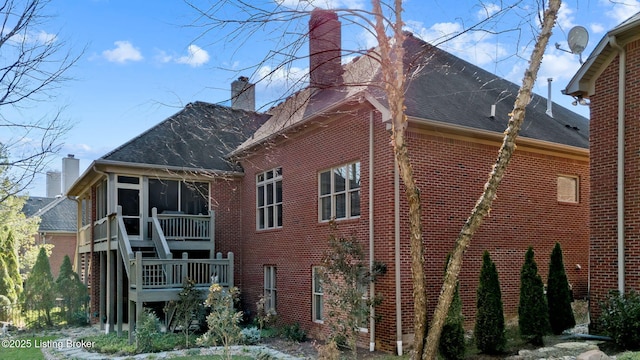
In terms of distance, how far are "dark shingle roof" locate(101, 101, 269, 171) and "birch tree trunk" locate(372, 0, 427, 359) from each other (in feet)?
29.3

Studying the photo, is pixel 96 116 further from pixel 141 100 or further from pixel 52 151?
pixel 52 151

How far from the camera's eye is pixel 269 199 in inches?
643

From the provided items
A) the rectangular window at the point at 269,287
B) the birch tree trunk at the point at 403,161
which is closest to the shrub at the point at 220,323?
the birch tree trunk at the point at 403,161

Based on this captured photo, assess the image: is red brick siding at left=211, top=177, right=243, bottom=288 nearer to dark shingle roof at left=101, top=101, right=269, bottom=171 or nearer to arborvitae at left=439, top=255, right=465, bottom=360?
dark shingle roof at left=101, top=101, right=269, bottom=171

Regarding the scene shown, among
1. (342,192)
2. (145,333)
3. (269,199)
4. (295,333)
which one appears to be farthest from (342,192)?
(145,333)

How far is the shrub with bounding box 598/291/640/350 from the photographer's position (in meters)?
8.11


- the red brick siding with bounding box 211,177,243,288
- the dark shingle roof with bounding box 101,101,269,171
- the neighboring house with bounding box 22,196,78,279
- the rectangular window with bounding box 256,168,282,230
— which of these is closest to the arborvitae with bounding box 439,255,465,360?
the rectangular window with bounding box 256,168,282,230

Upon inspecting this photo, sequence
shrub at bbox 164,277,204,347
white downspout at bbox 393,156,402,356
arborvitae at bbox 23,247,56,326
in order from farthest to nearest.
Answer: arborvitae at bbox 23,247,56,326 → shrub at bbox 164,277,204,347 → white downspout at bbox 393,156,402,356

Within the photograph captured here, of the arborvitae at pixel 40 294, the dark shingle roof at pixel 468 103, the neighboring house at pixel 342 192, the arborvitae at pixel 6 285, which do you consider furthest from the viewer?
the arborvitae at pixel 6 285

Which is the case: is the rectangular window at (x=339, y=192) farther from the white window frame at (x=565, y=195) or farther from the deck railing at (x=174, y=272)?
the white window frame at (x=565, y=195)

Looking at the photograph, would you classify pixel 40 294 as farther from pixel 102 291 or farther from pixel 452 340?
pixel 452 340

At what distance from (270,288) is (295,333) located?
284cm

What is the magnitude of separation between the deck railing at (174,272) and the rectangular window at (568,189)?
9383 millimetres

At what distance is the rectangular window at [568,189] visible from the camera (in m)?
14.0
